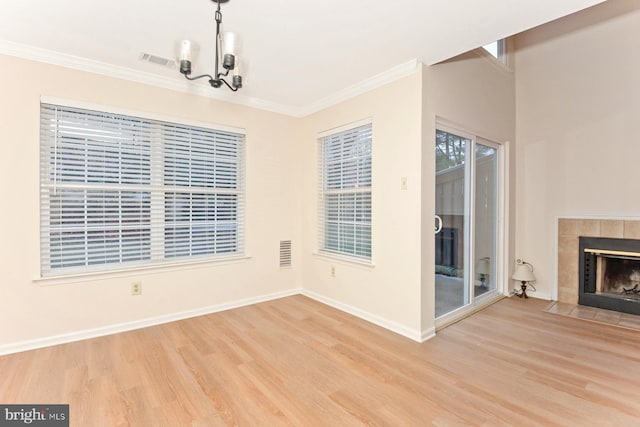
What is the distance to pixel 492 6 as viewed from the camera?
204 cm

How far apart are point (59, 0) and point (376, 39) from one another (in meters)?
2.21

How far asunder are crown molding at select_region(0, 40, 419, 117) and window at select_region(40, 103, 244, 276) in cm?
39

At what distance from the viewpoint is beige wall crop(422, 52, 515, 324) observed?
114 inches

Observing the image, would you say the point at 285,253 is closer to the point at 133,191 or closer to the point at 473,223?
the point at 133,191

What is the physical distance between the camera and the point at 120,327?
118 inches

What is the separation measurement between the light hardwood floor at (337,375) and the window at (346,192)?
0.97m

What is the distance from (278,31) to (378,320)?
2.80m

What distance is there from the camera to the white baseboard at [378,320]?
2.84m

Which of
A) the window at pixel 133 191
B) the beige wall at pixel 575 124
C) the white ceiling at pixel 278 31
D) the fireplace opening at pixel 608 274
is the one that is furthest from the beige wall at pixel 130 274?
the fireplace opening at pixel 608 274

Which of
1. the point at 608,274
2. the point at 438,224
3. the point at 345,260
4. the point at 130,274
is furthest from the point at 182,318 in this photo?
the point at 608,274

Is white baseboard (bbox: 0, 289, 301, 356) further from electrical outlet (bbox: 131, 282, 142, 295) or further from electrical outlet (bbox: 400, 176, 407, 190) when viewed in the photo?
electrical outlet (bbox: 400, 176, 407, 190)

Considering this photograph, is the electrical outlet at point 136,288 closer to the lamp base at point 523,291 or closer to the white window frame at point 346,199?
the white window frame at point 346,199

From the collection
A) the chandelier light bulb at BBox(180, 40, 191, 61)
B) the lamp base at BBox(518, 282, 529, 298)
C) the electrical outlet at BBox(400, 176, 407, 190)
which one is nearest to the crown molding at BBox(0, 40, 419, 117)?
the electrical outlet at BBox(400, 176, 407, 190)

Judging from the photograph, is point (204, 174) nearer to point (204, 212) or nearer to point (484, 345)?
point (204, 212)
